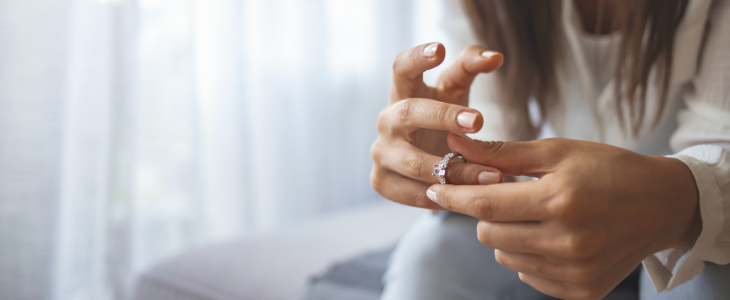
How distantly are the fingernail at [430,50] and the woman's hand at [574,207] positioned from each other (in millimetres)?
92

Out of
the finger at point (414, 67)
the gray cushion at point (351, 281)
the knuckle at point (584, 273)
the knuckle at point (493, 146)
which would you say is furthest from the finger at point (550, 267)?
the gray cushion at point (351, 281)

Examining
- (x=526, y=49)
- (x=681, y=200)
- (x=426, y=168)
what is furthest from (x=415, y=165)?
(x=526, y=49)

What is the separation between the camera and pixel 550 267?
1.26ft

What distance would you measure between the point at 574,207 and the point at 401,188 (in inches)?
8.1

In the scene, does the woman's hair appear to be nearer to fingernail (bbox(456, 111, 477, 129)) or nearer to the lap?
the lap

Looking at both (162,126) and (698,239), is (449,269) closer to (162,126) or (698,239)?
(698,239)

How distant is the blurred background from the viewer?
99cm

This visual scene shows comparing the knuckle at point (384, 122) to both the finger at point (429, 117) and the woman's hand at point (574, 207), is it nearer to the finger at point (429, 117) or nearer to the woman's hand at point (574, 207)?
the finger at point (429, 117)

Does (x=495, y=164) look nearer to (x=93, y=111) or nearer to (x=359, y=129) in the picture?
(x=93, y=111)

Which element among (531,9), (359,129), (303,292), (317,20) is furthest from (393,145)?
(359,129)

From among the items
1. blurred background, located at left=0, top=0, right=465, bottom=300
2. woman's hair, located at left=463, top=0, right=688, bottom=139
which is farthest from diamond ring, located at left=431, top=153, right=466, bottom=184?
blurred background, located at left=0, top=0, right=465, bottom=300

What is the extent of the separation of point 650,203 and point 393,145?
271 millimetres

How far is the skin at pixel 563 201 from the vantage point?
1.15ft

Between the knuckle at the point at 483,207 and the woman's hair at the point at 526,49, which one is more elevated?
the woman's hair at the point at 526,49
